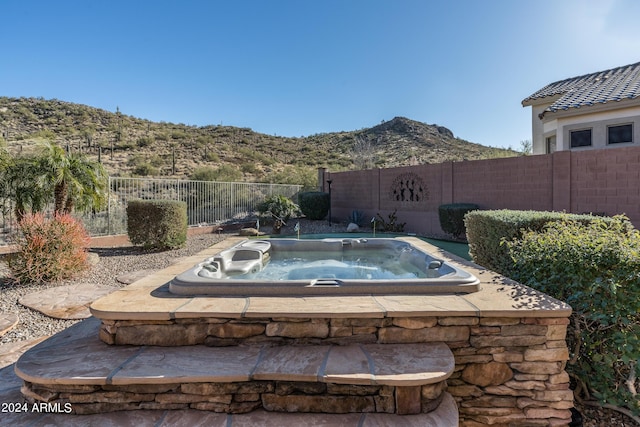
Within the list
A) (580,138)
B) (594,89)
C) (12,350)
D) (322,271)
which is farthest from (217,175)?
(594,89)

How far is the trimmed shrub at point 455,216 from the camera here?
29.1 feet

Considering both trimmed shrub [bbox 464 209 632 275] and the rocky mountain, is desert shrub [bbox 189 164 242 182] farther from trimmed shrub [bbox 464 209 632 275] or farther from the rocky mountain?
trimmed shrub [bbox 464 209 632 275]

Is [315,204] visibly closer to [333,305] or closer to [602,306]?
[333,305]

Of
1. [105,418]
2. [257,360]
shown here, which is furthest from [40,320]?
[257,360]

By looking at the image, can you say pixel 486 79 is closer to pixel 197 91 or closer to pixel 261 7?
pixel 261 7

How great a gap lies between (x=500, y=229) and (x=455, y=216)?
507 centimetres

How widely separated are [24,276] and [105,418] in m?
4.26

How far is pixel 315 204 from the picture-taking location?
13.2 meters

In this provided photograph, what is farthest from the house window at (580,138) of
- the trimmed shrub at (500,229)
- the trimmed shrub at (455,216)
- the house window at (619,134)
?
the trimmed shrub at (500,229)

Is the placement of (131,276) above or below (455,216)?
below

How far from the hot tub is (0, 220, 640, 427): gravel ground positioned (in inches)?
44.1

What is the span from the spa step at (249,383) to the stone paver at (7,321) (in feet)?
5.87

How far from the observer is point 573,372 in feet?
7.70

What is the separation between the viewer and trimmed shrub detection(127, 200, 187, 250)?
25.2 ft
